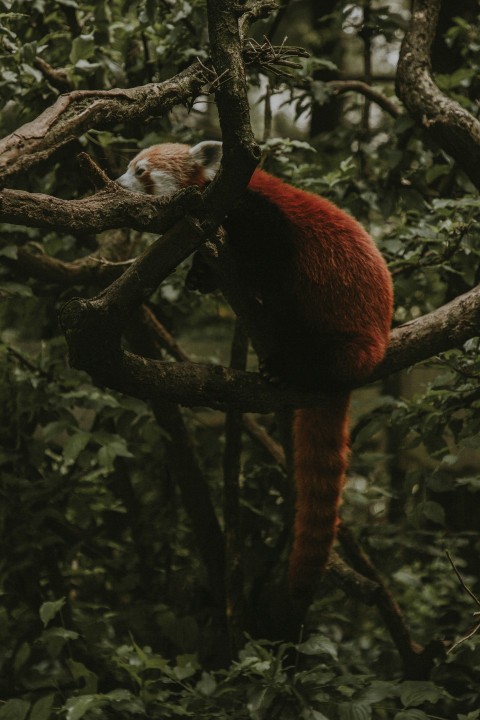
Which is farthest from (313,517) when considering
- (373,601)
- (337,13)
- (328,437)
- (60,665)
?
(337,13)

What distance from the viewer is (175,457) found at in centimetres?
343

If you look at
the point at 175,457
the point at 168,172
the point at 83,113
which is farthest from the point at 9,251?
the point at 175,457

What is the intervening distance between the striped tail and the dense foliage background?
260 mm

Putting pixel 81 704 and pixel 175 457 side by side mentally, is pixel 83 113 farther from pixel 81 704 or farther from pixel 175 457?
pixel 175 457

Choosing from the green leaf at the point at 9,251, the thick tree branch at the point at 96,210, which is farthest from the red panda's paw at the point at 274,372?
the green leaf at the point at 9,251

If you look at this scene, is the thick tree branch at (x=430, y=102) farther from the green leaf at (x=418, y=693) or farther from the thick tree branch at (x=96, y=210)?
the green leaf at (x=418, y=693)

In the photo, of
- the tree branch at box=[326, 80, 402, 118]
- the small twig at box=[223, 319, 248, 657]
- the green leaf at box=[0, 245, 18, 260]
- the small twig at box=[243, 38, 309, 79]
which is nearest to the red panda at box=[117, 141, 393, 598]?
the small twig at box=[223, 319, 248, 657]

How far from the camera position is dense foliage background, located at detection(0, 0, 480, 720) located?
259cm

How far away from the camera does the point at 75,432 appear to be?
273 cm

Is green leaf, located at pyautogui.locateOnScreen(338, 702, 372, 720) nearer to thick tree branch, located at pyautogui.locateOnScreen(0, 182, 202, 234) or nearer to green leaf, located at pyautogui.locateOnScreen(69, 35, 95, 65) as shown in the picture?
thick tree branch, located at pyautogui.locateOnScreen(0, 182, 202, 234)

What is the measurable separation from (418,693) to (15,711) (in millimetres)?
1169

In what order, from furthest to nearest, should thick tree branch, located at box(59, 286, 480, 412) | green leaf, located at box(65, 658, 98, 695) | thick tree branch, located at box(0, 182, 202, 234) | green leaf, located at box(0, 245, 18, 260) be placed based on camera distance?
1. green leaf, located at box(0, 245, 18, 260)
2. green leaf, located at box(65, 658, 98, 695)
3. thick tree branch, located at box(59, 286, 480, 412)
4. thick tree branch, located at box(0, 182, 202, 234)

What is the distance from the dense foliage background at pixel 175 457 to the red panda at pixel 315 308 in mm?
273

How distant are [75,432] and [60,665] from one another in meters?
0.92
